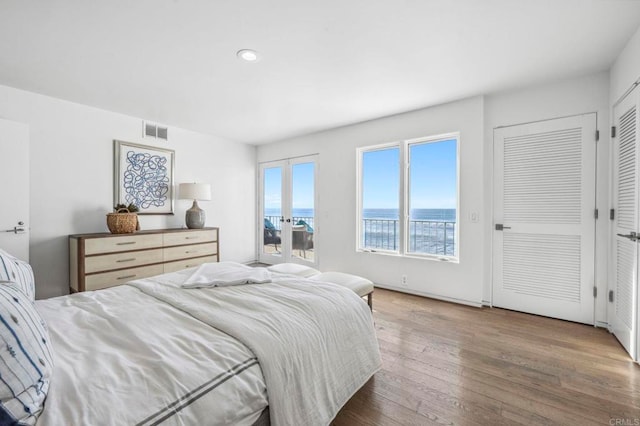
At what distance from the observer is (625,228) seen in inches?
90.4

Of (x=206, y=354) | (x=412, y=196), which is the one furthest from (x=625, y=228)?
(x=206, y=354)

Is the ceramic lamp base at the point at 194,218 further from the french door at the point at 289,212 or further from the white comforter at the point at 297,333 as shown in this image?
the white comforter at the point at 297,333

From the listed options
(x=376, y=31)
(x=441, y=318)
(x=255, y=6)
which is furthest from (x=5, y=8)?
(x=441, y=318)

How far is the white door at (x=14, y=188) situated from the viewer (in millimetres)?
2750

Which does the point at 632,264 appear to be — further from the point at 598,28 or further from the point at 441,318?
the point at 598,28

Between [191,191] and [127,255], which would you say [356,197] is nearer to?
[191,191]

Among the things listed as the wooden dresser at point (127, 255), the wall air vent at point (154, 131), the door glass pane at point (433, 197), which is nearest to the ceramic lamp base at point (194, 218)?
the wooden dresser at point (127, 255)

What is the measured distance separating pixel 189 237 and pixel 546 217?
449 centimetres

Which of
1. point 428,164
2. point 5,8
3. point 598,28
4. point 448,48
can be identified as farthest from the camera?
point 428,164

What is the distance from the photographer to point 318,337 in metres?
1.33

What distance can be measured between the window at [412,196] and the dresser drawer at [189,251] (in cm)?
235

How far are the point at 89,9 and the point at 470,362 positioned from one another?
3640 mm

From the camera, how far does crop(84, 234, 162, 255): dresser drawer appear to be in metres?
3.08

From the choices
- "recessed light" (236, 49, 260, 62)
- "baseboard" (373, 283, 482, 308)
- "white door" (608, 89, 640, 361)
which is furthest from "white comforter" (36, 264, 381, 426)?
"white door" (608, 89, 640, 361)
